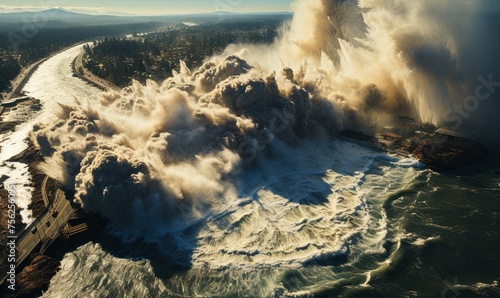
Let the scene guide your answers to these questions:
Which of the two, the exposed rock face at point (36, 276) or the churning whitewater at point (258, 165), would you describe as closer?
the exposed rock face at point (36, 276)

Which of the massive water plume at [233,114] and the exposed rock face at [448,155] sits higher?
the massive water plume at [233,114]

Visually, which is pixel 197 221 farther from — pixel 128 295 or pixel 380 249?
pixel 380 249

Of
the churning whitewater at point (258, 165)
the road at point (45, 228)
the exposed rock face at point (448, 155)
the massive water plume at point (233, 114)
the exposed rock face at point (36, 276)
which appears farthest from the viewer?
the exposed rock face at point (448, 155)

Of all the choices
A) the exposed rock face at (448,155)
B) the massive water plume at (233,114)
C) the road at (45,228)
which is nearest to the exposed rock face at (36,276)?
the road at (45,228)

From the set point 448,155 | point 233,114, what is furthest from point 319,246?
point 448,155

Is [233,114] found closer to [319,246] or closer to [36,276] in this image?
[319,246]

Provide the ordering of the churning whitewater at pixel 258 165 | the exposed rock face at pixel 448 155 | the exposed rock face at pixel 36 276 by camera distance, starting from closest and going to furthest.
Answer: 1. the exposed rock face at pixel 36 276
2. the churning whitewater at pixel 258 165
3. the exposed rock face at pixel 448 155

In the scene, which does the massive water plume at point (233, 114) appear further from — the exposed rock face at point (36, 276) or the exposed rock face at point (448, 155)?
the exposed rock face at point (448, 155)

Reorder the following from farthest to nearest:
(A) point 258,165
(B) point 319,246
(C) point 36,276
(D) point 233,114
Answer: (D) point 233,114, (A) point 258,165, (B) point 319,246, (C) point 36,276
